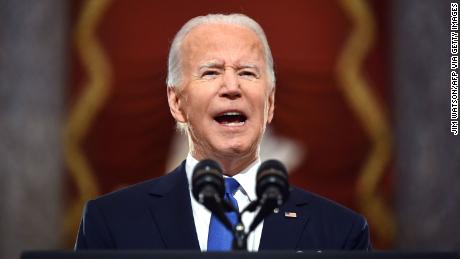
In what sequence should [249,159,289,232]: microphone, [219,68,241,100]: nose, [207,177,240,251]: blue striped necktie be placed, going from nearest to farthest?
[249,159,289,232]: microphone, [207,177,240,251]: blue striped necktie, [219,68,241,100]: nose

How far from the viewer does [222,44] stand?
6.42ft

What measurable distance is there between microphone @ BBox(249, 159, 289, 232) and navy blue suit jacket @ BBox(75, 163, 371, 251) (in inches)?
20.0

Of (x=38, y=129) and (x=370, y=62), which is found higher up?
(x=370, y=62)

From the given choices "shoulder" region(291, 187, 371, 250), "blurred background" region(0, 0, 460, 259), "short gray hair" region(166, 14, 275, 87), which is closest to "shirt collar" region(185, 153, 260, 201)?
"shoulder" region(291, 187, 371, 250)

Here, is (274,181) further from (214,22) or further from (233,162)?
(214,22)

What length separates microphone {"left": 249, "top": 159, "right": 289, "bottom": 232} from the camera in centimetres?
130

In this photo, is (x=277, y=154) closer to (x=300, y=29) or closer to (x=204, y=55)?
(x=300, y=29)

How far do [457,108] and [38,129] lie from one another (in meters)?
1.88

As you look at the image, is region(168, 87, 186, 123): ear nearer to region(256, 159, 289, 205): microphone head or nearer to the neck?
the neck

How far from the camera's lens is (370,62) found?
3574 mm

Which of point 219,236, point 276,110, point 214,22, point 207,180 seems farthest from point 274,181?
point 276,110

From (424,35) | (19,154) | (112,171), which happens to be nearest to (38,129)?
(19,154)

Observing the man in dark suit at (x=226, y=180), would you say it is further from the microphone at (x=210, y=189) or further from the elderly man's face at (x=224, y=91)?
the microphone at (x=210, y=189)

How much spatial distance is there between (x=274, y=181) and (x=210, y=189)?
0.36ft
